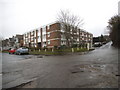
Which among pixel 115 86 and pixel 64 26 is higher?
pixel 64 26

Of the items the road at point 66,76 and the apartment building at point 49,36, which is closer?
the road at point 66,76

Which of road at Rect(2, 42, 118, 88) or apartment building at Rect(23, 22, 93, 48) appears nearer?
road at Rect(2, 42, 118, 88)

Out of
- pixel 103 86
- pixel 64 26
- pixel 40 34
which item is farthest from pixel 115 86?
pixel 40 34

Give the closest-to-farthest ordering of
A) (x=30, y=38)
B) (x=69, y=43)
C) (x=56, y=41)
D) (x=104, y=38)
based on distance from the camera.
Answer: (x=69, y=43)
(x=56, y=41)
(x=30, y=38)
(x=104, y=38)

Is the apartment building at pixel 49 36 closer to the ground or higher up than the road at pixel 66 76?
higher up

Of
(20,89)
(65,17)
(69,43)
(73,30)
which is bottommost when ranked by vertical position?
(20,89)

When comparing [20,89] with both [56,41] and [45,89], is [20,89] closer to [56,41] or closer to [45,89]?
[45,89]

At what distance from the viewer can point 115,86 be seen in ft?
12.7

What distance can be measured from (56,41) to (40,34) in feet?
37.4

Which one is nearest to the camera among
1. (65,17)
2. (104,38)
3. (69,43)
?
(65,17)

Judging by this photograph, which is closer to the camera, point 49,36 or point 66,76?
point 66,76

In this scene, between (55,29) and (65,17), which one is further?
(55,29)

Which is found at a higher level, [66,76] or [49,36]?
[49,36]

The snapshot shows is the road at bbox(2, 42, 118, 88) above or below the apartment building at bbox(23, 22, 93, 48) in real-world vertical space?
below
